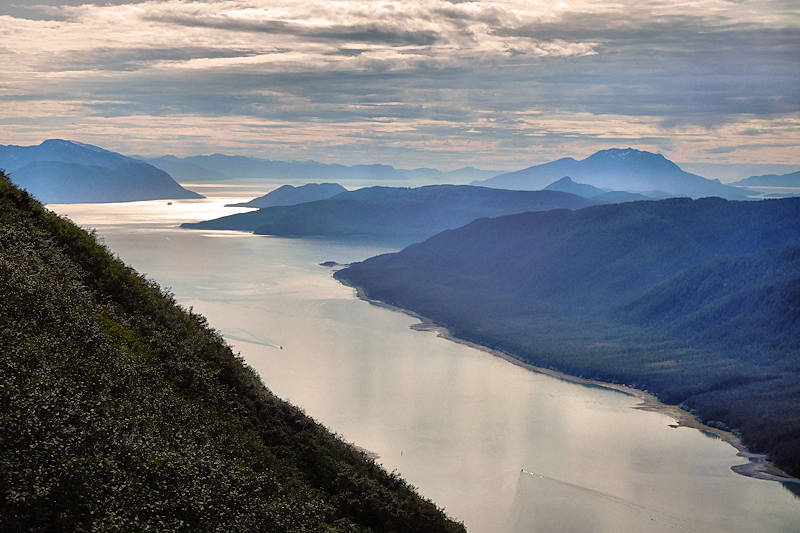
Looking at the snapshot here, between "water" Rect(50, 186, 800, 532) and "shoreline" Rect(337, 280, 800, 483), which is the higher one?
"water" Rect(50, 186, 800, 532)

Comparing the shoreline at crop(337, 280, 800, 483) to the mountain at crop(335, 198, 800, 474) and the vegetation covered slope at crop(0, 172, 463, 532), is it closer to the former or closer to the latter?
the mountain at crop(335, 198, 800, 474)

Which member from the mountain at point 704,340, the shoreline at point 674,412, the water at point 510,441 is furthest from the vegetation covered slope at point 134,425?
the mountain at point 704,340

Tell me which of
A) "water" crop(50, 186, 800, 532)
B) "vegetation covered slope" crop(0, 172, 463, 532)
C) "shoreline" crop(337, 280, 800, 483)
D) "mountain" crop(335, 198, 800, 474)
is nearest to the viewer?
"vegetation covered slope" crop(0, 172, 463, 532)

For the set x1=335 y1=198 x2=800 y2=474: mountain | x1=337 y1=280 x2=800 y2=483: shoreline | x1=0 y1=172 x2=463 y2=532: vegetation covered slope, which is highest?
x1=0 y1=172 x2=463 y2=532: vegetation covered slope

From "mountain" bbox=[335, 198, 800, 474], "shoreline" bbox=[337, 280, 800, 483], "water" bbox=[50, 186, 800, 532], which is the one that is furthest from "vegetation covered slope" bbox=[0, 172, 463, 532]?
"mountain" bbox=[335, 198, 800, 474]

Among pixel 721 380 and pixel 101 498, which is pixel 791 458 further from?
pixel 101 498

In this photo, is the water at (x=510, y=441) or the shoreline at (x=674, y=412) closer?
the water at (x=510, y=441)

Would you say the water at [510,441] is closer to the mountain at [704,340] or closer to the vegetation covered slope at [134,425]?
the mountain at [704,340]

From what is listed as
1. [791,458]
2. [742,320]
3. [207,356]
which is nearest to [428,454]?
[791,458]
